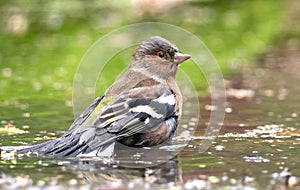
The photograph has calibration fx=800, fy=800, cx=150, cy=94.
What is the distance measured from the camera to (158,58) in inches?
358

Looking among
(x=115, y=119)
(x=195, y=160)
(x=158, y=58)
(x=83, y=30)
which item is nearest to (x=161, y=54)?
(x=158, y=58)

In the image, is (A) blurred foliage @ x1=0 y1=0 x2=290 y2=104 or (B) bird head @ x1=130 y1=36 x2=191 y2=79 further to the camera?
(A) blurred foliage @ x1=0 y1=0 x2=290 y2=104

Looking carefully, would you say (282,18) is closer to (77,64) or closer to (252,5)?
(252,5)

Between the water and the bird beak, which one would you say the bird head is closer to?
the bird beak

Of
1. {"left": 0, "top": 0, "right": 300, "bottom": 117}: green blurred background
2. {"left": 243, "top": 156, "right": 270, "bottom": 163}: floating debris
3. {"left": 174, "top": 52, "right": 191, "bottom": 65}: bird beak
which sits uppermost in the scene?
{"left": 0, "top": 0, "right": 300, "bottom": 117}: green blurred background

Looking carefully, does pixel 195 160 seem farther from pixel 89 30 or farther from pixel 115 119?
pixel 89 30

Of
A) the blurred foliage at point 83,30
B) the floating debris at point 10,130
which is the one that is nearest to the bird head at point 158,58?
the floating debris at point 10,130

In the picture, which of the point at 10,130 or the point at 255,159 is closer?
the point at 255,159

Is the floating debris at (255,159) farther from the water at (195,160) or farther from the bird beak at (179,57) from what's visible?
the bird beak at (179,57)

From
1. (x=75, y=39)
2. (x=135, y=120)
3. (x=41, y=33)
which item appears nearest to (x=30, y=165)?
(x=135, y=120)

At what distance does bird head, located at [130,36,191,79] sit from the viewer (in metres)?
9.05

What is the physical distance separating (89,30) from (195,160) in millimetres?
13852

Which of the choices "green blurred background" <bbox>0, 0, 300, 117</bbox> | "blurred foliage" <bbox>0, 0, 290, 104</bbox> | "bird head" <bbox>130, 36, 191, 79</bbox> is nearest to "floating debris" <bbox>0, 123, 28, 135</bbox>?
"bird head" <bbox>130, 36, 191, 79</bbox>

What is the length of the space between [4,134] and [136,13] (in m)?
15.9
